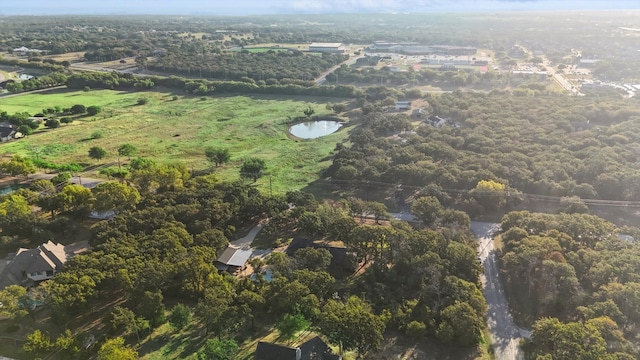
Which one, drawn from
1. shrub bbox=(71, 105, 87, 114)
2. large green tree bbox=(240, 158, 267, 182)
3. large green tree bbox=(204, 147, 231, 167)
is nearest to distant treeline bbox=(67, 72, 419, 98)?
shrub bbox=(71, 105, 87, 114)

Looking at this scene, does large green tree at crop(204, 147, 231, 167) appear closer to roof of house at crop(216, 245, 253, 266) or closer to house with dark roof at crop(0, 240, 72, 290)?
roof of house at crop(216, 245, 253, 266)

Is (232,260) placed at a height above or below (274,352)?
below

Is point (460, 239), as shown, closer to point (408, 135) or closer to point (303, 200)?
point (303, 200)

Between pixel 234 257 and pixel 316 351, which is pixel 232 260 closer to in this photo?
pixel 234 257

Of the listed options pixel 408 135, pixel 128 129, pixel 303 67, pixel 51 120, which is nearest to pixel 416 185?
pixel 408 135

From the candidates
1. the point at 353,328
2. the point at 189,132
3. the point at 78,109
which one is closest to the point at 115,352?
the point at 353,328

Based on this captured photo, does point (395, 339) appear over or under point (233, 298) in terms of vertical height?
under

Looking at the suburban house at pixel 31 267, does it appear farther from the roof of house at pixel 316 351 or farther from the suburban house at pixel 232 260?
the roof of house at pixel 316 351

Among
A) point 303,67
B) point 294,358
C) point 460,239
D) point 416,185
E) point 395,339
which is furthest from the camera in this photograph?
point 303,67
